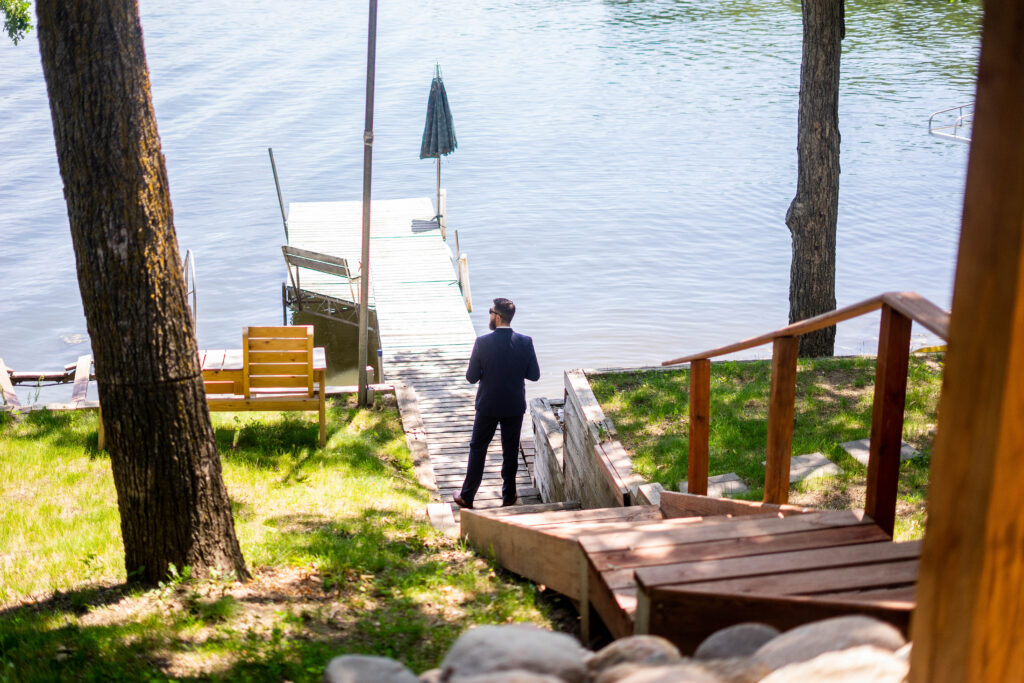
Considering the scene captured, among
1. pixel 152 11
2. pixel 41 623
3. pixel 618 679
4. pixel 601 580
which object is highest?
pixel 152 11

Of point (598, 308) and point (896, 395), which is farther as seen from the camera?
point (598, 308)

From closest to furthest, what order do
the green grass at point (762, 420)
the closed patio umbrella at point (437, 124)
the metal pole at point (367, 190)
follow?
the green grass at point (762, 420), the metal pole at point (367, 190), the closed patio umbrella at point (437, 124)

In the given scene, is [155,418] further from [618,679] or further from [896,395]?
[896,395]

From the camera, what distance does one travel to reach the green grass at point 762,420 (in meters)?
6.34

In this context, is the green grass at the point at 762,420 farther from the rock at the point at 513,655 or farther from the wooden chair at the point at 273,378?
the rock at the point at 513,655

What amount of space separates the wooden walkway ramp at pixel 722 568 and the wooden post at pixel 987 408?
99 cm

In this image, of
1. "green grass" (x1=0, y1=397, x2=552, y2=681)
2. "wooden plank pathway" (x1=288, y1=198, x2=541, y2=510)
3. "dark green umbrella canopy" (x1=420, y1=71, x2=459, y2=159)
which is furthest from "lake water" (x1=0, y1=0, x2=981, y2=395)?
"green grass" (x1=0, y1=397, x2=552, y2=681)

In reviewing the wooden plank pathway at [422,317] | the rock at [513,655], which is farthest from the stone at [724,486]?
the rock at [513,655]

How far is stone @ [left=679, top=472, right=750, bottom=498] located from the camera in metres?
6.38

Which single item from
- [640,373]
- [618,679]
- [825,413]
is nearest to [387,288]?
[640,373]

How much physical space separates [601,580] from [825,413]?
4.52 meters

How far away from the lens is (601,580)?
379cm

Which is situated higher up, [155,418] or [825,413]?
[155,418]

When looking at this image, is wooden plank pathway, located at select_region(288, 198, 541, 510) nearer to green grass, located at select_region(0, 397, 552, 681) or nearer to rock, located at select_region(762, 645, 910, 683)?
green grass, located at select_region(0, 397, 552, 681)
